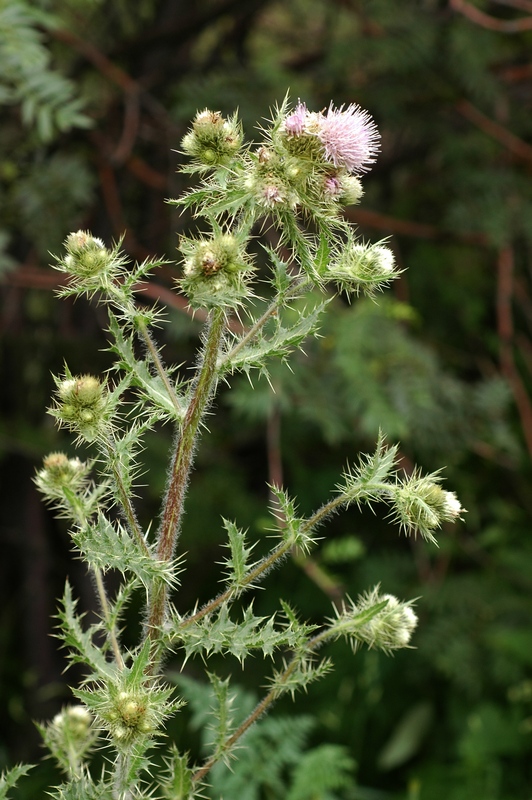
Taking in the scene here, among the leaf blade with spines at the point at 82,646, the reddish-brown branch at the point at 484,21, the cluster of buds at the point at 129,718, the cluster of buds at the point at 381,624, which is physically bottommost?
the leaf blade with spines at the point at 82,646

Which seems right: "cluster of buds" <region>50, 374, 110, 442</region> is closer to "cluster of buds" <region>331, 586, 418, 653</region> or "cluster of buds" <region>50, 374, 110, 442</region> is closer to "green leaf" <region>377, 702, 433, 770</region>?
"cluster of buds" <region>331, 586, 418, 653</region>

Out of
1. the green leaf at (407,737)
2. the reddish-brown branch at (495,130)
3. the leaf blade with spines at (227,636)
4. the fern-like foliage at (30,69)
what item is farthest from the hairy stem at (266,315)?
the reddish-brown branch at (495,130)

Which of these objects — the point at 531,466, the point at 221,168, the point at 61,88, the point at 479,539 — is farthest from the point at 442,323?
the point at 221,168

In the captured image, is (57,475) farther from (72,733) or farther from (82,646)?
(72,733)

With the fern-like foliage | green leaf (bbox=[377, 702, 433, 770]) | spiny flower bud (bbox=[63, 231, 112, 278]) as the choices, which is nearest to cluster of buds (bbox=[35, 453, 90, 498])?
spiny flower bud (bbox=[63, 231, 112, 278])

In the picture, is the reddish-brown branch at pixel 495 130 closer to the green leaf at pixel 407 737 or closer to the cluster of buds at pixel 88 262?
the green leaf at pixel 407 737

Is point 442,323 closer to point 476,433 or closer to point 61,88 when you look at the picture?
point 476,433
